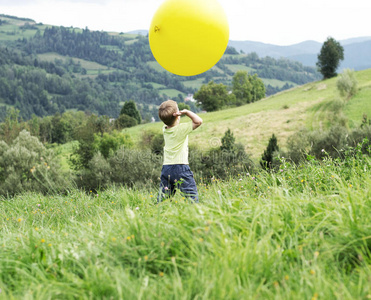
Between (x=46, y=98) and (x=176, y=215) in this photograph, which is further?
(x=46, y=98)

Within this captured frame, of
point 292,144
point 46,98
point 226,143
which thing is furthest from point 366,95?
point 46,98

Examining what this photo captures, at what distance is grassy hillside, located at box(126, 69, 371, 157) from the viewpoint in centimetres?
3428

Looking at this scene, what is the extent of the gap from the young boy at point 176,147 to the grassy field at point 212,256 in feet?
4.74

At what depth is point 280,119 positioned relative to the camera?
1523 inches

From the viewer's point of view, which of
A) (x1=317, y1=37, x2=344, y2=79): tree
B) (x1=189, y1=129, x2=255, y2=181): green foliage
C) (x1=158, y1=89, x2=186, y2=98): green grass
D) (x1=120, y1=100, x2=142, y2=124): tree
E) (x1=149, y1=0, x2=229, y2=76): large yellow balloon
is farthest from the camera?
(x1=158, y1=89, x2=186, y2=98): green grass

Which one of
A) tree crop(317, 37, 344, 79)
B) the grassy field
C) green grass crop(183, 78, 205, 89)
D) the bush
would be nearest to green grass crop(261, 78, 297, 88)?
green grass crop(183, 78, 205, 89)

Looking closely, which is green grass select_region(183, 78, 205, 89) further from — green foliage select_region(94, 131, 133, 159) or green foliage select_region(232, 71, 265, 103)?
green foliage select_region(94, 131, 133, 159)

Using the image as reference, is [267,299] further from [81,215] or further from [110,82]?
[110,82]

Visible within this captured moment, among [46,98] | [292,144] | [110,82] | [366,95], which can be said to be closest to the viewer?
[292,144]

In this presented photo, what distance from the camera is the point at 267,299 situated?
1.88m

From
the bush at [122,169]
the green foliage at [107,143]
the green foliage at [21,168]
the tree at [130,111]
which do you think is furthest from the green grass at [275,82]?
the bush at [122,169]

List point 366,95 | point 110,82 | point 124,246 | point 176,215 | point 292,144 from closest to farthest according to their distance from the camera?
point 124,246 → point 176,215 → point 292,144 → point 366,95 → point 110,82

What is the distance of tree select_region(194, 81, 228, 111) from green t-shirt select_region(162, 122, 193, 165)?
219ft

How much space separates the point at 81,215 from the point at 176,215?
2.15m
